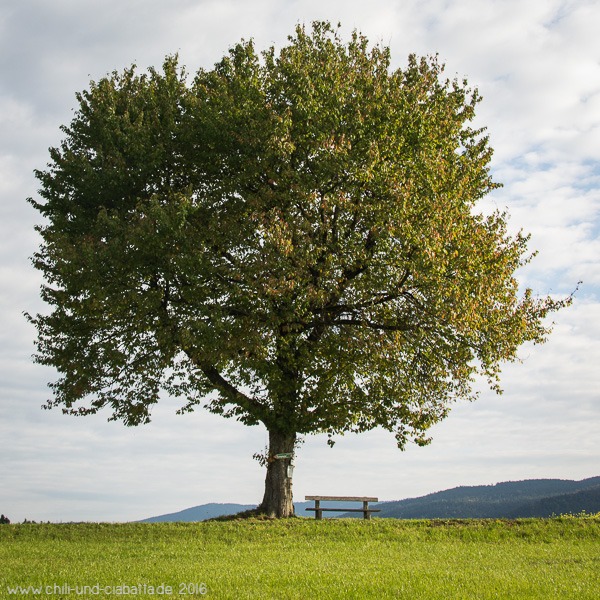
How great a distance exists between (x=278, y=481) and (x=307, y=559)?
392 inches

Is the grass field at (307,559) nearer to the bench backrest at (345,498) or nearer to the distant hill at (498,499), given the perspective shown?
the bench backrest at (345,498)

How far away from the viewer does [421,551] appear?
20781mm

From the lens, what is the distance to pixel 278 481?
28.3 m

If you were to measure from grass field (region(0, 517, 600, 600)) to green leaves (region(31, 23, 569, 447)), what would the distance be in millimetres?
5180

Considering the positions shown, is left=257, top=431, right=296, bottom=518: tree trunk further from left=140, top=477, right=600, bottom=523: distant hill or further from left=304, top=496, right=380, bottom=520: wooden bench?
left=140, top=477, right=600, bottom=523: distant hill

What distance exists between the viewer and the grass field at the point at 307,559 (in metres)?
14.4

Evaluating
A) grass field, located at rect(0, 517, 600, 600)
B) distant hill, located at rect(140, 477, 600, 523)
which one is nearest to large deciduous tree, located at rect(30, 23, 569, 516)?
grass field, located at rect(0, 517, 600, 600)

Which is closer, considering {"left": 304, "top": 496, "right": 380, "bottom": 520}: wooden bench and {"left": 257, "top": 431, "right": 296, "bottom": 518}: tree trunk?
{"left": 257, "top": 431, "right": 296, "bottom": 518}: tree trunk

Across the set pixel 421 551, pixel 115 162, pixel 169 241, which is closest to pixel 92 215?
pixel 115 162

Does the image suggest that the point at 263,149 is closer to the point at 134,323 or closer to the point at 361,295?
the point at 361,295

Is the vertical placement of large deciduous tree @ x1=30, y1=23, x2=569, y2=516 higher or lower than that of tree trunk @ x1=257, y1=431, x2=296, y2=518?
higher

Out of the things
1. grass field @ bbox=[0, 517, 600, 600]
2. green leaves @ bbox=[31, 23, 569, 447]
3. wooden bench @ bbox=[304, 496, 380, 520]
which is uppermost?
green leaves @ bbox=[31, 23, 569, 447]

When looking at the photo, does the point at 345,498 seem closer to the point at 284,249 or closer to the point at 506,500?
the point at 284,249

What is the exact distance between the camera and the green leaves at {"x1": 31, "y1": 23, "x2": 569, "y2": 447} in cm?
2555
